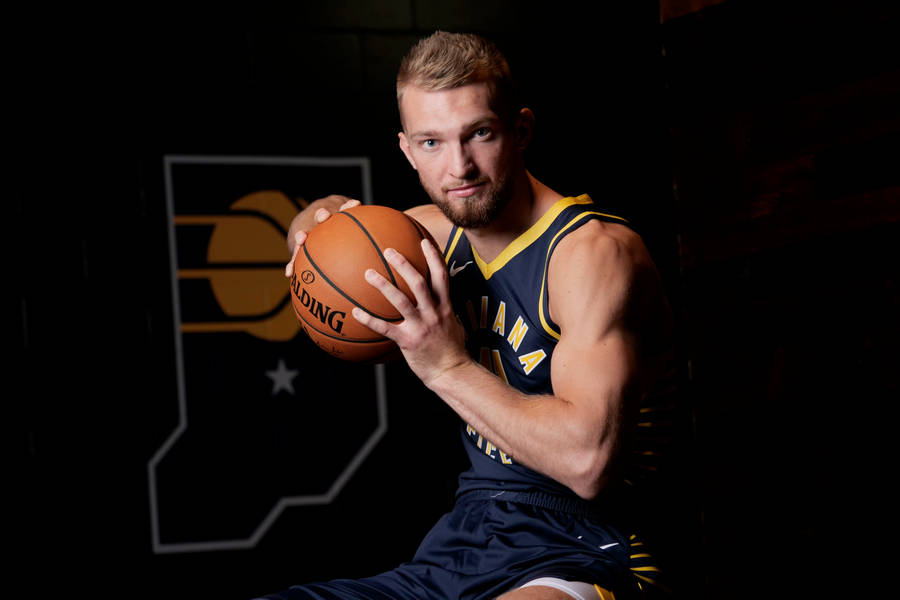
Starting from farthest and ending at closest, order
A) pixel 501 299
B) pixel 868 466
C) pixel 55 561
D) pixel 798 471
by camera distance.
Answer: pixel 55 561
pixel 798 471
pixel 868 466
pixel 501 299

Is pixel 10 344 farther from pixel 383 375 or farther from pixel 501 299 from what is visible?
pixel 501 299

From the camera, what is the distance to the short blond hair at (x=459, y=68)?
1923 millimetres

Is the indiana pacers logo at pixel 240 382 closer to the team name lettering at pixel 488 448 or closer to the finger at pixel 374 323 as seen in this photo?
the team name lettering at pixel 488 448

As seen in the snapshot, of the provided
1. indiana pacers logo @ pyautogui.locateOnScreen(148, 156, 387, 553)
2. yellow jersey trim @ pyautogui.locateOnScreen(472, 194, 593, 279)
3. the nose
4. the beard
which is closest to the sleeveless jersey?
yellow jersey trim @ pyautogui.locateOnScreen(472, 194, 593, 279)

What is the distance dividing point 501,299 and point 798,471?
1578 mm

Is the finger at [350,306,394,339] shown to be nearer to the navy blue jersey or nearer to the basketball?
the basketball

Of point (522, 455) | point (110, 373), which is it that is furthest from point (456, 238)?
point (110, 373)

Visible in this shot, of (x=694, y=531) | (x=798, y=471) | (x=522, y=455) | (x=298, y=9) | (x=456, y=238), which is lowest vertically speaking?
(x=694, y=531)

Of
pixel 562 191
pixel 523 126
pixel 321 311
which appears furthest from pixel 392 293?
pixel 562 191

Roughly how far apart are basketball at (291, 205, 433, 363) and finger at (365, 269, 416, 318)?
0.18 feet

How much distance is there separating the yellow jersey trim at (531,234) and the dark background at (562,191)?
4.41ft

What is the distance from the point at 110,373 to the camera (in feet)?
11.4

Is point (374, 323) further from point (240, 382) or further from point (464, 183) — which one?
point (240, 382)

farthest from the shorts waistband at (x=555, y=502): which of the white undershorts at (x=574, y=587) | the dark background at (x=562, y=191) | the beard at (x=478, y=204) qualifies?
the dark background at (x=562, y=191)
